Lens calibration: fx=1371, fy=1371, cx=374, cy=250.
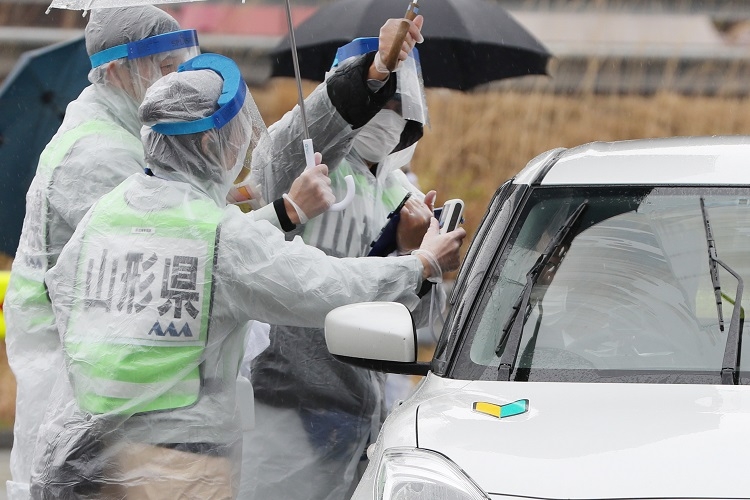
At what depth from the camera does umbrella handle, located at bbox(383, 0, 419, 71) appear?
417cm

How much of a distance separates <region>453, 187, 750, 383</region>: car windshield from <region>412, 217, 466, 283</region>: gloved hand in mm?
302

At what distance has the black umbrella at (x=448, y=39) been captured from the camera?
573 cm

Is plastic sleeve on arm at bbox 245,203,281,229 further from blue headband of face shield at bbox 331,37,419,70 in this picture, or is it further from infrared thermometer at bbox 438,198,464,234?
blue headband of face shield at bbox 331,37,419,70

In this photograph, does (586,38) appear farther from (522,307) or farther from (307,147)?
(522,307)

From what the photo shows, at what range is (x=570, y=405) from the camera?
3119 millimetres

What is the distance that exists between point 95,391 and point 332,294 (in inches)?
26.0

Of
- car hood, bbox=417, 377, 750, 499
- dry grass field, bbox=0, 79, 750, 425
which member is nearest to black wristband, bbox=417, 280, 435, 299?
car hood, bbox=417, 377, 750, 499

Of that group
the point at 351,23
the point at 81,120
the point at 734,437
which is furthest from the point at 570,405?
the point at 351,23

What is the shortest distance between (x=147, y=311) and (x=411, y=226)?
46.6 inches

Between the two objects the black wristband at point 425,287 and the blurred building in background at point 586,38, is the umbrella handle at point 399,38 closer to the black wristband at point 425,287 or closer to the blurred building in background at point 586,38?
the black wristband at point 425,287

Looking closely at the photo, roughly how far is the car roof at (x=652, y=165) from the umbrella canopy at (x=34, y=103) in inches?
146

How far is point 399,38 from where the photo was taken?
13.7ft

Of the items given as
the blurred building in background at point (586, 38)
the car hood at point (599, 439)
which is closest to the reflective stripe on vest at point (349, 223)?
the car hood at point (599, 439)

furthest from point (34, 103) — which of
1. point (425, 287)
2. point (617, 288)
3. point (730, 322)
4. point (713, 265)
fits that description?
point (730, 322)
